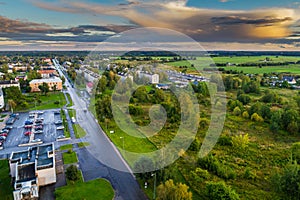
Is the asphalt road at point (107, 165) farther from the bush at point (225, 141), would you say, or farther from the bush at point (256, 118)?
the bush at point (256, 118)

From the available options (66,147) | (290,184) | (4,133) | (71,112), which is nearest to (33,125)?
(4,133)

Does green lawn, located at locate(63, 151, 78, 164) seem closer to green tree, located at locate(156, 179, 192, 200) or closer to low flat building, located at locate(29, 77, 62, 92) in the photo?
green tree, located at locate(156, 179, 192, 200)

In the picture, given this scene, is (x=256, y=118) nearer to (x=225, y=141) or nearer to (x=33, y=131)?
(x=225, y=141)

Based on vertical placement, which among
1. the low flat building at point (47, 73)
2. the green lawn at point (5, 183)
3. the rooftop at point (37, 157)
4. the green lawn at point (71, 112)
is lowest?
the green lawn at point (5, 183)

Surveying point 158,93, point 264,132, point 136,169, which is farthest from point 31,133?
point 264,132

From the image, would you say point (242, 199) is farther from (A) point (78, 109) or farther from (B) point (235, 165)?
(A) point (78, 109)

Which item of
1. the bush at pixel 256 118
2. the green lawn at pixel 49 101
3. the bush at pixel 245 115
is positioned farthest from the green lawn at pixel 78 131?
the bush at pixel 256 118

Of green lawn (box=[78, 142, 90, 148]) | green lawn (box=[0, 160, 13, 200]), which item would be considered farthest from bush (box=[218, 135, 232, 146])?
green lawn (box=[0, 160, 13, 200])
